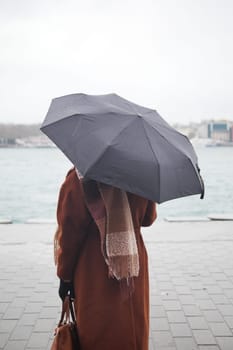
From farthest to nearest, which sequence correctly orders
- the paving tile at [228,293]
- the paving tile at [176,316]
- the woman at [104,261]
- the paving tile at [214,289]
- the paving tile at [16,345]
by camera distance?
the paving tile at [214,289]
the paving tile at [228,293]
the paving tile at [176,316]
the paving tile at [16,345]
the woman at [104,261]

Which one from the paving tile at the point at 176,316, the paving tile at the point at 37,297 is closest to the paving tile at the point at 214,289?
the paving tile at the point at 176,316

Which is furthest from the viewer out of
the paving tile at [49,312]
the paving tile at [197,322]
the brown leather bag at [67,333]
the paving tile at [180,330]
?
the paving tile at [49,312]

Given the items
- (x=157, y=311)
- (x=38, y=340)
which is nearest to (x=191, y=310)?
(x=157, y=311)

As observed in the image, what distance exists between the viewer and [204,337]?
3.47m

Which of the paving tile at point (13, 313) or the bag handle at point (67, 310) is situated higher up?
the bag handle at point (67, 310)

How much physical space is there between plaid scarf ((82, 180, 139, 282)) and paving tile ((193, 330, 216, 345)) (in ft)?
5.94

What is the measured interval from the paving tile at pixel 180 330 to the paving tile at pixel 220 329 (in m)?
0.22

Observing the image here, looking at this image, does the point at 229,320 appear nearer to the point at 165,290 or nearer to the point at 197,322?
the point at 197,322

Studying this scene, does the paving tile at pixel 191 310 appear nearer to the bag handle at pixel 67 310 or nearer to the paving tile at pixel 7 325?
the paving tile at pixel 7 325

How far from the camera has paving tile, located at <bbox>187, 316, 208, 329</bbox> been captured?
12.1ft

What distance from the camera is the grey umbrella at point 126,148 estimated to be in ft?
5.95

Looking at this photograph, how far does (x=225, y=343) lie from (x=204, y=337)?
18 cm

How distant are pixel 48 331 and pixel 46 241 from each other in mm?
3519

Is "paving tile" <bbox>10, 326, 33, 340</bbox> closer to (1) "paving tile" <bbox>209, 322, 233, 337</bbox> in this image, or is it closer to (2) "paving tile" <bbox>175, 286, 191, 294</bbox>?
(1) "paving tile" <bbox>209, 322, 233, 337</bbox>
